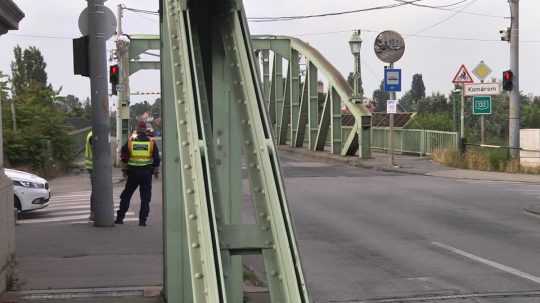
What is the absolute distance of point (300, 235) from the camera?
11.9m

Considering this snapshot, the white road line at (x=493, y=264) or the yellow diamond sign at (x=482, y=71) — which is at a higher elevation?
the yellow diamond sign at (x=482, y=71)

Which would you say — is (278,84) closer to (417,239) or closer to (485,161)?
(485,161)

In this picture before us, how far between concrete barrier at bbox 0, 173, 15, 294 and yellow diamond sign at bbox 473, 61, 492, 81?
823 inches

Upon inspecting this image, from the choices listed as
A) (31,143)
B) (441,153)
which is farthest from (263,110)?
(441,153)

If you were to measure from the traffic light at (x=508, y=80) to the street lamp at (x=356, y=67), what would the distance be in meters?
6.84

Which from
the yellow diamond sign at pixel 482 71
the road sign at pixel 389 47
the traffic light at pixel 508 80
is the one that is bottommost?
the traffic light at pixel 508 80

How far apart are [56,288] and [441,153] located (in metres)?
22.4

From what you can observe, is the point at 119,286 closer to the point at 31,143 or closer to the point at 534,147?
the point at 31,143

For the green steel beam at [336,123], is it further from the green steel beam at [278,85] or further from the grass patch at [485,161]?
the green steel beam at [278,85]

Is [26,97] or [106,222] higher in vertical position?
[26,97]

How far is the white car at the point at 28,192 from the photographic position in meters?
13.9

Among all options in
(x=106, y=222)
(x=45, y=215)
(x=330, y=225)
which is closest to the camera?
(x=106, y=222)

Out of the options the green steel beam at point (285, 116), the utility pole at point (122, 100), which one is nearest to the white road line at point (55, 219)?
the utility pole at point (122, 100)

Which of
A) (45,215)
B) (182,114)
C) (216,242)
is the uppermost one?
(182,114)
